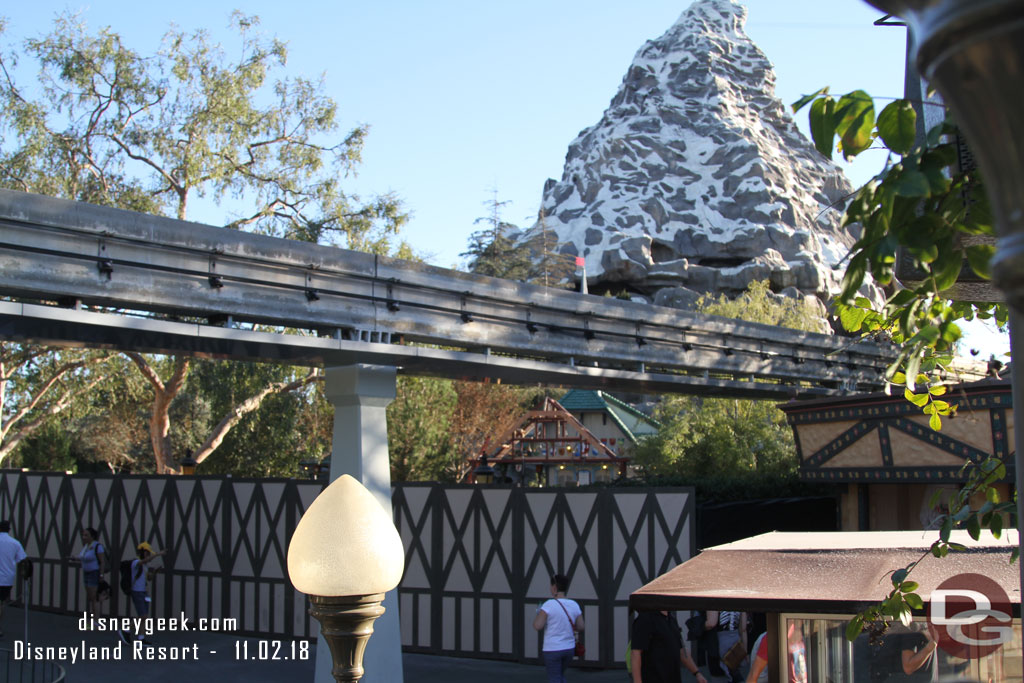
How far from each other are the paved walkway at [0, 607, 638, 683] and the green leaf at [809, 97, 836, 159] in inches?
503

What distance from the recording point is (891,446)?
48.0 feet

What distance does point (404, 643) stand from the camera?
15.9 metres

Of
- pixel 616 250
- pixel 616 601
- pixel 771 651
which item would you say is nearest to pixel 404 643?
pixel 616 601

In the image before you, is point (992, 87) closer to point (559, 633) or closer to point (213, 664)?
point (559, 633)

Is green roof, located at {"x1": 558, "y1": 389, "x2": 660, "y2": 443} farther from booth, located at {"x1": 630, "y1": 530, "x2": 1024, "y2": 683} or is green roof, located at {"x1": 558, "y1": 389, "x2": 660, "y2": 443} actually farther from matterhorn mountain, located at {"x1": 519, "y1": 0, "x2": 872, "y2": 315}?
booth, located at {"x1": 630, "y1": 530, "x2": 1024, "y2": 683}

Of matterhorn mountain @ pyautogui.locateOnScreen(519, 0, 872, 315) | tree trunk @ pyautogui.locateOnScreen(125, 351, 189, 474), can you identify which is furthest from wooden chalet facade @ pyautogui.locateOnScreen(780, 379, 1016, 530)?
matterhorn mountain @ pyautogui.locateOnScreen(519, 0, 872, 315)

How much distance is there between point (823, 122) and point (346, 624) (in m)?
2.72

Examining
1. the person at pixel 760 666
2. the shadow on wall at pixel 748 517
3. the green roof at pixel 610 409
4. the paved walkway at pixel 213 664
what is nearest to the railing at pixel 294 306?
the person at pixel 760 666

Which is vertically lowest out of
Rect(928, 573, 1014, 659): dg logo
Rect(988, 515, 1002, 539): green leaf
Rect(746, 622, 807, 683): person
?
Rect(746, 622, 807, 683): person

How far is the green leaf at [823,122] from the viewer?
1794 mm

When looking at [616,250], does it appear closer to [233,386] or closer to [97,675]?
[233,386]

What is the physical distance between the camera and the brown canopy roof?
4725 millimetres

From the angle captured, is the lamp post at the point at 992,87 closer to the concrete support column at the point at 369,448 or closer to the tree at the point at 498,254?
the concrete support column at the point at 369,448

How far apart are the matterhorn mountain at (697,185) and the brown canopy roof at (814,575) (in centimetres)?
6018
